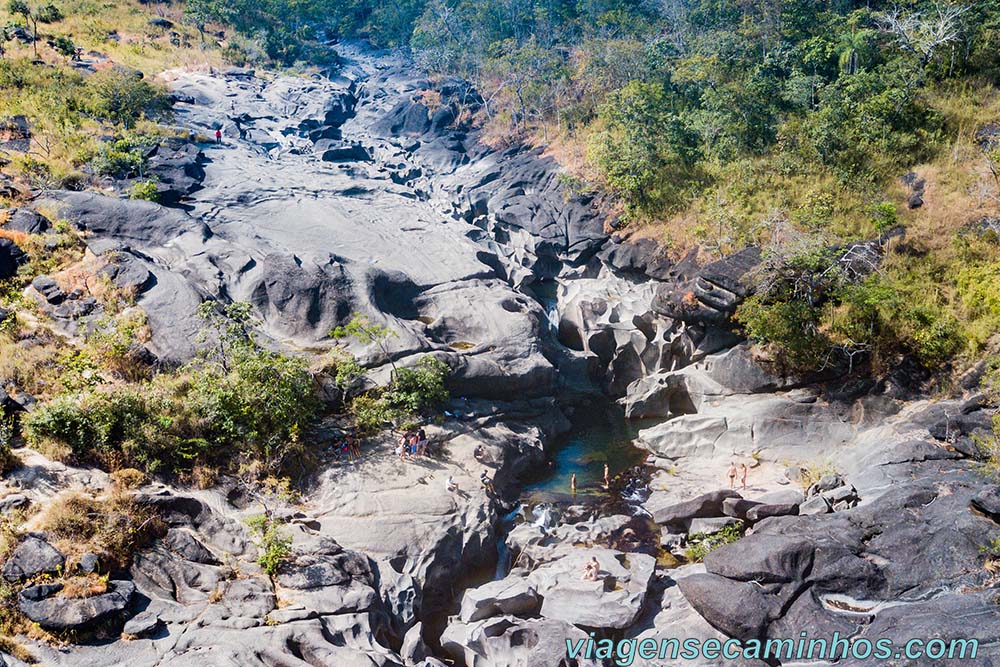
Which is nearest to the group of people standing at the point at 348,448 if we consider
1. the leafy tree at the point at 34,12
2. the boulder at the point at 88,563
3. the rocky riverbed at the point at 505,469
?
the rocky riverbed at the point at 505,469

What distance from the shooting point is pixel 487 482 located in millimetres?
23844

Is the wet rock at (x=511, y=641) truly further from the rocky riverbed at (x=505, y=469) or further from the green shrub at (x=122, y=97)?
the green shrub at (x=122, y=97)

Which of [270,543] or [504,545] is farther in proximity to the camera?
[504,545]

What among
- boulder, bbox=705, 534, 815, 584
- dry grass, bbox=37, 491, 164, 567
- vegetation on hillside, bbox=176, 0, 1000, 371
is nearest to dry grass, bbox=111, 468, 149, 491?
dry grass, bbox=37, 491, 164, 567

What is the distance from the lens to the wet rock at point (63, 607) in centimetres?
1440

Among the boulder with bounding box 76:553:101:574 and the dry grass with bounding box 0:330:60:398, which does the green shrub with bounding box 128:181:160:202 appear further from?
the boulder with bounding box 76:553:101:574

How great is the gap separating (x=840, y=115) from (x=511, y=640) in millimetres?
29714

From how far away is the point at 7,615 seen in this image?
47.0 feet

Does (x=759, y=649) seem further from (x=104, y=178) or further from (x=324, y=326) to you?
(x=104, y=178)

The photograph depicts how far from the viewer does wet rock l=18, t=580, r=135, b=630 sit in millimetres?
14398

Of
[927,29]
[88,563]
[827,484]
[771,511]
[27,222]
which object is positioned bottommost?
[771,511]

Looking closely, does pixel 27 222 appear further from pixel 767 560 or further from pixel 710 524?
pixel 767 560

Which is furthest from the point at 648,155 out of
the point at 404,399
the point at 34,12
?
the point at 34,12

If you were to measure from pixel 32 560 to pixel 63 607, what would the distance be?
1582 millimetres
